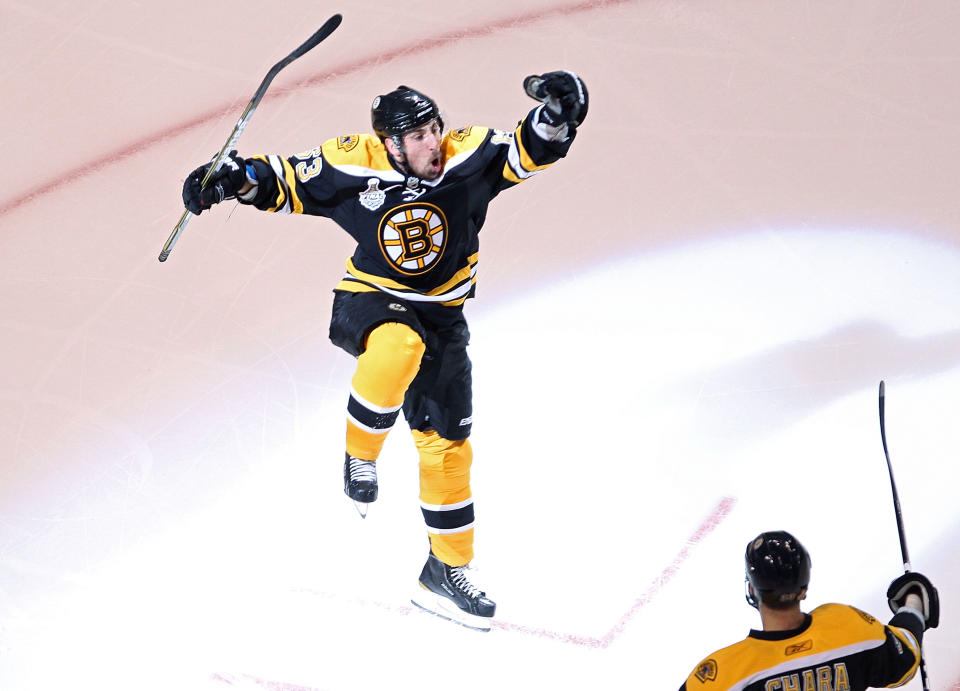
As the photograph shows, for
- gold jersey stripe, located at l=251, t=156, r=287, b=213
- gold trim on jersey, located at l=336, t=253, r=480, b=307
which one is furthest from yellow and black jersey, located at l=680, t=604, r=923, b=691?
gold jersey stripe, located at l=251, t=156, r=287, b=213

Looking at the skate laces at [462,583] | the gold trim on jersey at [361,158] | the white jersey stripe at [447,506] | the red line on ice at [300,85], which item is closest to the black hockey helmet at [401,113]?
the gold trim on jersey at [361,158]

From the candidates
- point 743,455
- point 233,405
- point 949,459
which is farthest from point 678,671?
point 233,405

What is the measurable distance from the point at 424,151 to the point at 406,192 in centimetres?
14

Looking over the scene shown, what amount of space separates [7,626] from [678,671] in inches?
89.9

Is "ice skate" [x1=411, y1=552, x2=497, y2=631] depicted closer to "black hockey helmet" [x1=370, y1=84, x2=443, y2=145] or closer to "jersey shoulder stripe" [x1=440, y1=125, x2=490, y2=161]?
"jersey shoulder stripe" [x1=440, y1=125, x2=490, y2=161]

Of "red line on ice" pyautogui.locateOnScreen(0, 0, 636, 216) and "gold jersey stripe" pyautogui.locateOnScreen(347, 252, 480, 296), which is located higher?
"red line on ice" pyautogui.locateOnScreen(0, 0, 636, 216)

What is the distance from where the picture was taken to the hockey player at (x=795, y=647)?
3.09 meters

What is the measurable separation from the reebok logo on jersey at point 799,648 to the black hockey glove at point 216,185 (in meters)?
1.99

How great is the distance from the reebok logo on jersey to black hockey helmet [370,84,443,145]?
5.71ft

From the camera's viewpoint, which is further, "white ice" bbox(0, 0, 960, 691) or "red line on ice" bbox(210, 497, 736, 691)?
"white ice" bbox(0, 0, 960, 691)

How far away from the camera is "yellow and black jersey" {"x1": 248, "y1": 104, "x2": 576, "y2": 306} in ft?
12.8

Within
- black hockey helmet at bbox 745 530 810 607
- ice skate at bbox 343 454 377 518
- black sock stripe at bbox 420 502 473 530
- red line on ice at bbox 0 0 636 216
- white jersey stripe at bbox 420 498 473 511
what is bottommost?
black hockey helmet at bbox 745 530 810 607

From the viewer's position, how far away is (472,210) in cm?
398

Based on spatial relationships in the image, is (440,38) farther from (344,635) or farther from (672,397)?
(344,635)
